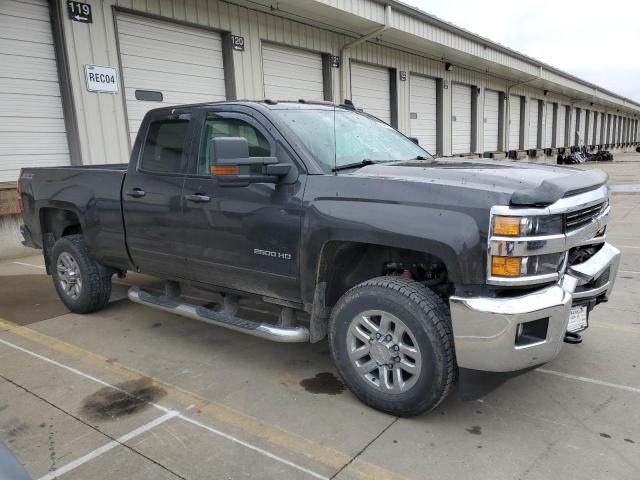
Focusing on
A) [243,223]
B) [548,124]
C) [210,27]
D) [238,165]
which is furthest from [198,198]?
[548,124]

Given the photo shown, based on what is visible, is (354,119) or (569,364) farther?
(354,119)

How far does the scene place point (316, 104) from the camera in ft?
14.1

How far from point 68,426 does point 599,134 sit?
58100 mm

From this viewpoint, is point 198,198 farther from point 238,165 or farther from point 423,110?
point 423,110

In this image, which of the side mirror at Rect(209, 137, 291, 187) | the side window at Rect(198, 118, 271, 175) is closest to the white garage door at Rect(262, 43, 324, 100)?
the side window at Rect(198, 118, 271, 175)

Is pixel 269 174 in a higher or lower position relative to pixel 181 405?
higher

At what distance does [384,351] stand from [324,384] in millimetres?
755

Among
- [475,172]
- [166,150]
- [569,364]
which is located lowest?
[569,364]

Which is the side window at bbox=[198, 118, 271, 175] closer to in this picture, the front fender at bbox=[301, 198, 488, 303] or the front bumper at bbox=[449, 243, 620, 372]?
the front fender at bbox=[301, 198, 488, 303]

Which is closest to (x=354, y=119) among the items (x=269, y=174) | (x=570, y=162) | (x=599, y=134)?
(x=269, y=174)

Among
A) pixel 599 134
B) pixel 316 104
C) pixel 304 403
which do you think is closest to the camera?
pixel 304 403

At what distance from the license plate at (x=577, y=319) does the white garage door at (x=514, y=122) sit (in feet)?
86.8

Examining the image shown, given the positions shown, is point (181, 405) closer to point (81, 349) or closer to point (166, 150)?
point (81, 349)

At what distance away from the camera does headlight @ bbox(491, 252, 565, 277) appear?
8.70 ft
